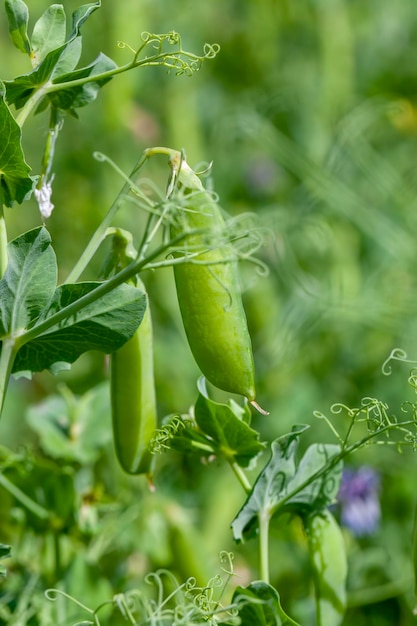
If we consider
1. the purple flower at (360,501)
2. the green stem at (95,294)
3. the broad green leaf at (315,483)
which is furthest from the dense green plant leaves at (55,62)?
the purple flower at (360,501)

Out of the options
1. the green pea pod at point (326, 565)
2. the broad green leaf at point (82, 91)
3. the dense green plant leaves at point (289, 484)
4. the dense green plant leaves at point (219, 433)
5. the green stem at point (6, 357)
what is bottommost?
the green pea pod at point (326, 565)

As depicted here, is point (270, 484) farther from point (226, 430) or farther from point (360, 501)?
point (360, 501)

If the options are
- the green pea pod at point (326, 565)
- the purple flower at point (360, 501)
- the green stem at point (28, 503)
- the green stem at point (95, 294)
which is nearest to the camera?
the green stem at point (95, 294)

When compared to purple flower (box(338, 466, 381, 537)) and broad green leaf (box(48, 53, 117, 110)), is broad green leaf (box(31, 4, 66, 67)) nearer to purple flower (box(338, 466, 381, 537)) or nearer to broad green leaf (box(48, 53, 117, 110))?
broad green leaf (box(48, 53, 117, 110))

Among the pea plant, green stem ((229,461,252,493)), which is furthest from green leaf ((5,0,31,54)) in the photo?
Answer: green stem ((229,461,252,493))

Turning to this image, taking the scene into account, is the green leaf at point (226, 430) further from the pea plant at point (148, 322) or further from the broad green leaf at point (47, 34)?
the broad green leaf at point (47, 34)

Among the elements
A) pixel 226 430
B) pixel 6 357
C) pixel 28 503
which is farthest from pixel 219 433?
pixel 28 503

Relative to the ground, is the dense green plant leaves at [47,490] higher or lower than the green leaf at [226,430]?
lower
